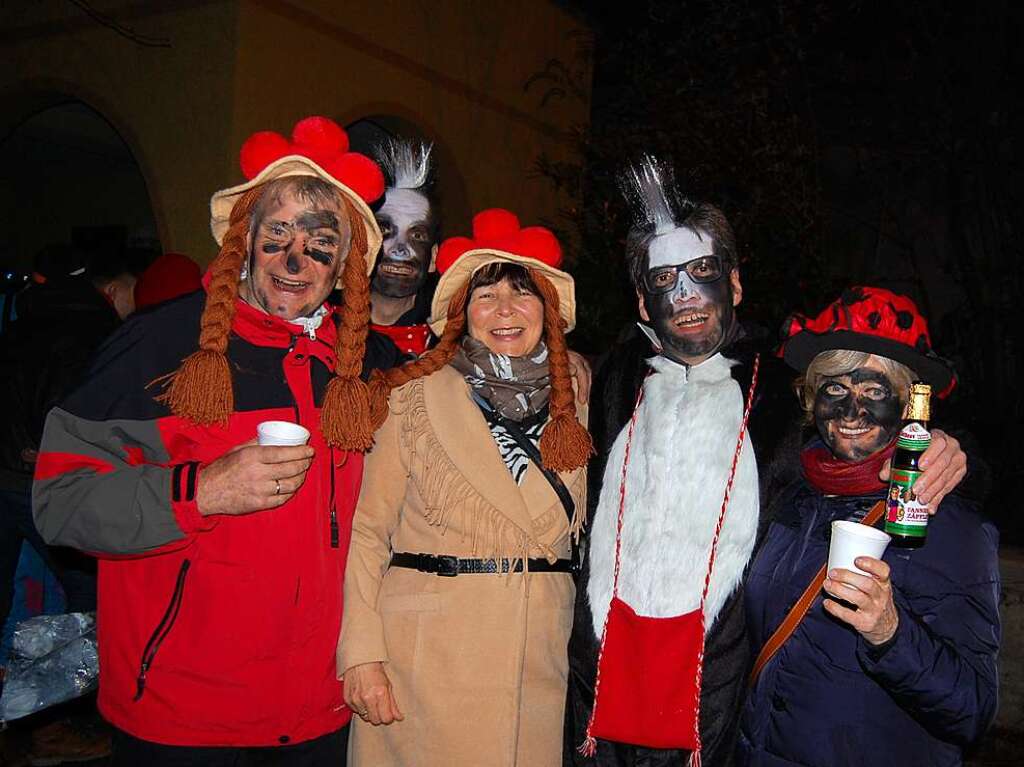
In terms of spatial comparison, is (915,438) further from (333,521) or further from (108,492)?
(108,492)

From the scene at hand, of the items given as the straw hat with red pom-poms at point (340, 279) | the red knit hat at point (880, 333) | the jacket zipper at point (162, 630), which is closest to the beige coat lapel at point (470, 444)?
the straw hat with red pom-poms at point (340, 279)

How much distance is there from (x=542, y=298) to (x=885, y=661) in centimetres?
145

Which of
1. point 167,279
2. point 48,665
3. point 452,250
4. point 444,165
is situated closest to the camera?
point 452,250

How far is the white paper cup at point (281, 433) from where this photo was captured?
2.15 m

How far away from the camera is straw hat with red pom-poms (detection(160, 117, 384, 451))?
2.29 metres

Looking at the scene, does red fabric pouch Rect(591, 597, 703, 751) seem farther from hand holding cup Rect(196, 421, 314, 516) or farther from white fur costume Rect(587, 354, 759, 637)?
hand holding cup Rect(196, 421, 314, 516)

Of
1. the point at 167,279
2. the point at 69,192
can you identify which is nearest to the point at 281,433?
the point at 167,279

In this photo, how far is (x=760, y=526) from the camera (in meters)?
2.52

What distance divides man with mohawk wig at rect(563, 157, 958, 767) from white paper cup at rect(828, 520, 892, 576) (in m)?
0.60

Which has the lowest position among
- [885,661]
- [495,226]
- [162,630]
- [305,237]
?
[162,630]

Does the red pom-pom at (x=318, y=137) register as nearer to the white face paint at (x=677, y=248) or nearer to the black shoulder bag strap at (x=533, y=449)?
the black shoulder bag strap at (x=533, y=449)

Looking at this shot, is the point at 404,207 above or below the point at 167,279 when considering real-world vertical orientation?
above

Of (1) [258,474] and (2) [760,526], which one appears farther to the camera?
(2) [760,526]

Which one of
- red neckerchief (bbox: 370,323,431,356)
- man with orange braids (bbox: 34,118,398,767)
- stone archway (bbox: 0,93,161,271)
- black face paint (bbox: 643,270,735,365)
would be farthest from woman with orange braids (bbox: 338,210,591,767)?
stone archway (bbox: 0,93,161,271)
